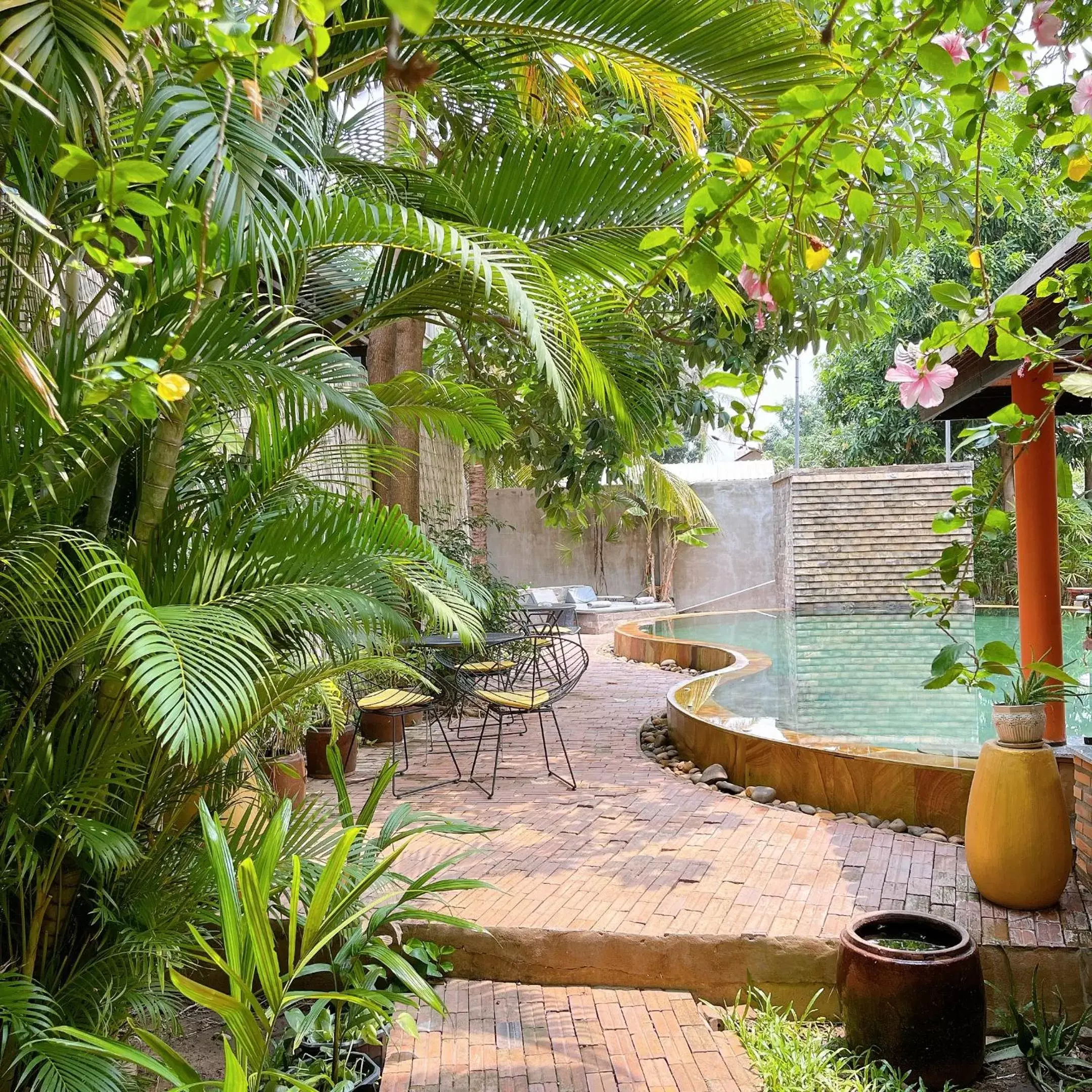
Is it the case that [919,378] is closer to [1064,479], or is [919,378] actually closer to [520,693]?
[1064,479]

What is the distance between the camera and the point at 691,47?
2607mm

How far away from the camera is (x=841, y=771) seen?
4.37 m

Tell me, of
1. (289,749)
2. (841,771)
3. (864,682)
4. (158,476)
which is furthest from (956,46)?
(864,682)

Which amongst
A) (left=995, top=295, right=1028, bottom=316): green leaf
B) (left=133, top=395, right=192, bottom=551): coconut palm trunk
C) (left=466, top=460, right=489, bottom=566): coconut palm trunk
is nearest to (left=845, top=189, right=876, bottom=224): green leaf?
(left=995, top=295, right=1028, bottom=316): green leaf

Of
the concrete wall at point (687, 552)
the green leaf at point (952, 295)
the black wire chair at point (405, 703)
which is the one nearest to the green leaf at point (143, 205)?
the green leaf at point (952, 295)

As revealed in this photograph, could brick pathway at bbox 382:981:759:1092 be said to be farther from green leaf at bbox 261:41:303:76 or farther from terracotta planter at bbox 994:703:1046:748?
green leaf at bbox 261:41:303:76

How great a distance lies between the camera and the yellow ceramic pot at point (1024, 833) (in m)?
3.15

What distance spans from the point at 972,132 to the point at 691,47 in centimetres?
137

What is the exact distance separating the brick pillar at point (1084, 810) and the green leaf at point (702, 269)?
2.82 meters

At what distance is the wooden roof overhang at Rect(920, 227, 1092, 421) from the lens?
125 inches

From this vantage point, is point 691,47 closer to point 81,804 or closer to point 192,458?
point 192,458

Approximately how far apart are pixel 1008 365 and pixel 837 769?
1.99 meters

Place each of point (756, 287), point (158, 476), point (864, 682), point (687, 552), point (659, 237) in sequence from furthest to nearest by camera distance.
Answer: point (687, 552)
point (864, 682)
point (158, 476)
point (756, 287)
point (659, 237)

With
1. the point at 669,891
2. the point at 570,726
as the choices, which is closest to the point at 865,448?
the point at 570,726
